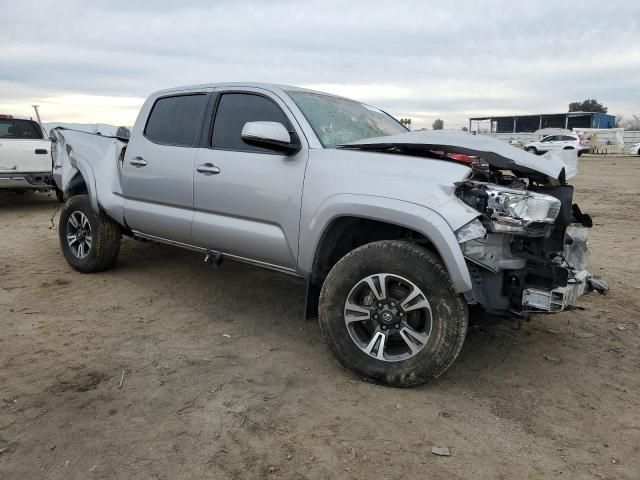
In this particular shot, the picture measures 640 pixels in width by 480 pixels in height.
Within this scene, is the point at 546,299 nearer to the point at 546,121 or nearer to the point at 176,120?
the point at 176,120

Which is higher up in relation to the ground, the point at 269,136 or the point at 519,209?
the point at 269,136

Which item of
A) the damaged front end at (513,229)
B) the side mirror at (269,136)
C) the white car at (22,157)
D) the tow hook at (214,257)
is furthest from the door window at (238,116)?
the white car at (22,157)

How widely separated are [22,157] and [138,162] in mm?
6231

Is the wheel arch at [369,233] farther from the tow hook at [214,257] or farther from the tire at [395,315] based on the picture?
the tow hook at [214,257]

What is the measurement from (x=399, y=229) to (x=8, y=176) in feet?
28.7

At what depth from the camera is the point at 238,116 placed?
421cm

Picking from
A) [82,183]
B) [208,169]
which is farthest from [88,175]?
[208,169]

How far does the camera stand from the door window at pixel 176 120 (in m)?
4.47

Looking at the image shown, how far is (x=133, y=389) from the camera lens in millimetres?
3195

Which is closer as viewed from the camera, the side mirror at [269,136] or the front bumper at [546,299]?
the front bumper at [546,299]

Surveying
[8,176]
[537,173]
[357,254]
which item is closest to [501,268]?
[537,173]

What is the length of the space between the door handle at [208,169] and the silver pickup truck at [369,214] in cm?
1

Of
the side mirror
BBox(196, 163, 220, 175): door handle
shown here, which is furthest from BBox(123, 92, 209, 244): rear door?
the side mirror

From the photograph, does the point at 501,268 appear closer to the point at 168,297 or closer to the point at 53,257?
the point at 168,297
